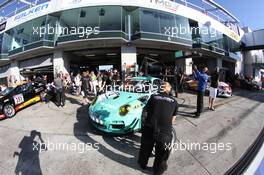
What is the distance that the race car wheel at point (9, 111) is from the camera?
281 inches

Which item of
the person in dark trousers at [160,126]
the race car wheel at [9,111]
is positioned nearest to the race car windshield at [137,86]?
the person in dark trousers at [160,126]

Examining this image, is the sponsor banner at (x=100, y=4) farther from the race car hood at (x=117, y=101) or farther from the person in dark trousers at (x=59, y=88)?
the race car hood at (x=117, y=101)

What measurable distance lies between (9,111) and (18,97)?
854 millimetres

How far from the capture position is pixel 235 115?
7.20 meters

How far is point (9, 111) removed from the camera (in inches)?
286

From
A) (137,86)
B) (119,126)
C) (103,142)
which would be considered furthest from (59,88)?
(119,126)

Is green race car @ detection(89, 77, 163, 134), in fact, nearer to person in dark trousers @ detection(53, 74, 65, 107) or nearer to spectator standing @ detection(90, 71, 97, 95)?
person in dark trousers @ detection(53, 74, 65, 107)

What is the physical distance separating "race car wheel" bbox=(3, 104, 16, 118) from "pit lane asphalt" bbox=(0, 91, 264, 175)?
0.84 feet

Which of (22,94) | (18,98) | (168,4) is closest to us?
(18,98)

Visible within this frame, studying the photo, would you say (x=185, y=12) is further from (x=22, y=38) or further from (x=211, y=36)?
(x=22, y=38)

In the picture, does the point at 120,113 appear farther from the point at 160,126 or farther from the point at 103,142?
the point at 160,126

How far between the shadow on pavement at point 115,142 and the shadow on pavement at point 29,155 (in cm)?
104

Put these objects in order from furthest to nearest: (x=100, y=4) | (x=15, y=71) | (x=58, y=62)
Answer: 1. (x=15, y=71)
2. (x=58, y=62)
3. (x=100, y=4)

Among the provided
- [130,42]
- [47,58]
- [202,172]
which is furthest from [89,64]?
[202,172]
